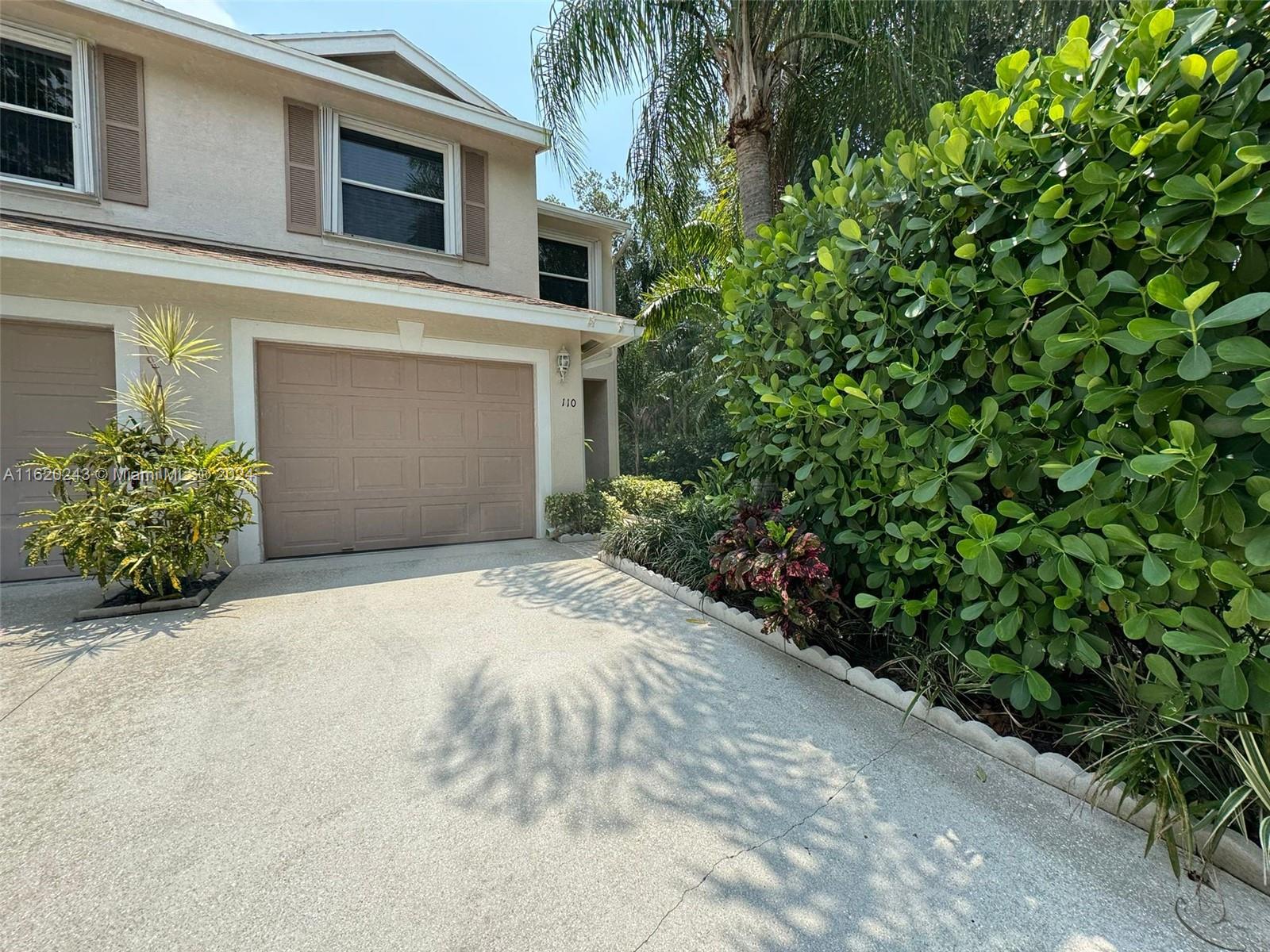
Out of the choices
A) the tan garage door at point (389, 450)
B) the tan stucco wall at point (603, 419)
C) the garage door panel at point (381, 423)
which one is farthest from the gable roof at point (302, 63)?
the tan stucco wall at point (603, 419)

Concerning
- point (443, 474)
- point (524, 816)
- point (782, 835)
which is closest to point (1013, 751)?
point (782, 835)

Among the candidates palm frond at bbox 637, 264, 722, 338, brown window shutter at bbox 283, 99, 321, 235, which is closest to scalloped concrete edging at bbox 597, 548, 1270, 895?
palm frond at bbox 637, 264, 722, 338

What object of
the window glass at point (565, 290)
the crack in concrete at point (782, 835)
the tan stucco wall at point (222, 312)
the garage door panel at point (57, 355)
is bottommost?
the crack in concrete at point (782, 835)

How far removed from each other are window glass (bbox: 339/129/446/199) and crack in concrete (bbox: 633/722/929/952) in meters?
8.62

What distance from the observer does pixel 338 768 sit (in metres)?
2.22

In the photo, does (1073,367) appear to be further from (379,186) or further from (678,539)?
(379,186)

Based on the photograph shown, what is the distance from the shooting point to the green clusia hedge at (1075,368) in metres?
1.63

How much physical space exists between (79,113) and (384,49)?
371 cm

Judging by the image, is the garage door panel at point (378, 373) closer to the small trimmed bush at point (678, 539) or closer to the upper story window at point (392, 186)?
the upper story window at point (392, 186)

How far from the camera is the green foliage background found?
1.63 meters

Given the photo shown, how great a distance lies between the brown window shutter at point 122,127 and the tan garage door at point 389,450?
8.06 ft

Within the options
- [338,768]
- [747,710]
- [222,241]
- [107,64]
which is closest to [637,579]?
[747,710]

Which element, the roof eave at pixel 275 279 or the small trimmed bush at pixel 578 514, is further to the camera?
the small trimmed bush at pixel 578 514

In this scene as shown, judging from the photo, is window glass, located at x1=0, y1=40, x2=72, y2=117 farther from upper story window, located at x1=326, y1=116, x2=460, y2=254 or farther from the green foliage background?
the green foliage background
